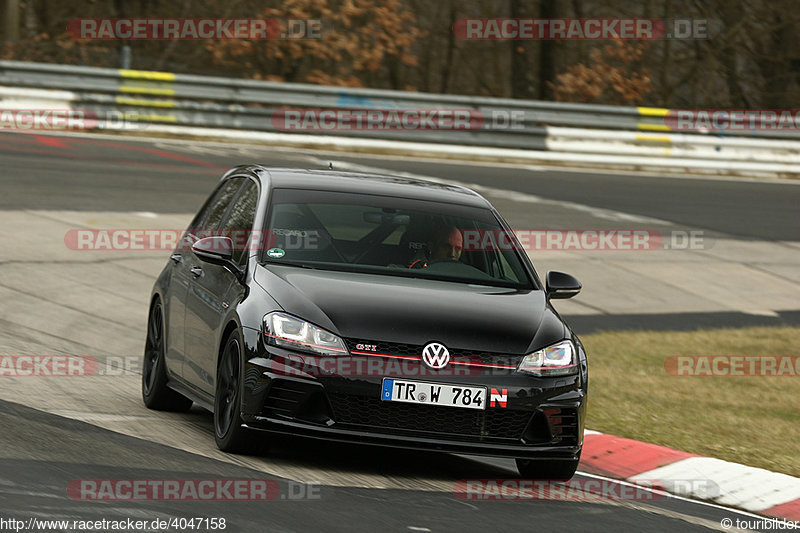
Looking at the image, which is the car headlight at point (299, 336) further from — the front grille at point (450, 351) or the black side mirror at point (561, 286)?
the black side mirror at point (561, 286)

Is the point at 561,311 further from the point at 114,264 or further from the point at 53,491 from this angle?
the point at 53,491

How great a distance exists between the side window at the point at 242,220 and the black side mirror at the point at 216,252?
0.18 feet

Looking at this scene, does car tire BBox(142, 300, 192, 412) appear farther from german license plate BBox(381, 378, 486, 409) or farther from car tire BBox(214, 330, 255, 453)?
german license plate BBox(381, 378, 486, 409)

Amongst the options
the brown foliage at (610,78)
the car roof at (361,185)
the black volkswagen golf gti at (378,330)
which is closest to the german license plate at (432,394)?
the black volkswagen golf gti at (378,330)

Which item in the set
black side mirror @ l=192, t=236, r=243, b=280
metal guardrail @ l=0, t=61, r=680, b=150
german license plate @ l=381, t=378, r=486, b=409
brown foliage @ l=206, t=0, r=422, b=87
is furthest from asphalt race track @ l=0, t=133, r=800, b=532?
brown foliage @ l=206, t=0, r=422, b=87

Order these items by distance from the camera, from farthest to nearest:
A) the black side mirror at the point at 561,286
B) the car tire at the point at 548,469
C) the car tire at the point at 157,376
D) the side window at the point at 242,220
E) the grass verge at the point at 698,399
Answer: the grass verge at the point at 698,399 < the car tire at the point at 157,376 < the black side mirror at the point at 561,286 < the side window at the point at 242,220 < the car tire at the point at 548,469

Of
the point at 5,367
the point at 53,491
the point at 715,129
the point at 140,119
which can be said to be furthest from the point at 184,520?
the point at 715,129

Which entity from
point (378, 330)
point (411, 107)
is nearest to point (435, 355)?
point (378, 330)

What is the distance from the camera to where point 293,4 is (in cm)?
2998

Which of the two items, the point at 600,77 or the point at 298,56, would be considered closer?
the point at 298,56

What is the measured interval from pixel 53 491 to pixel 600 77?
2741cm

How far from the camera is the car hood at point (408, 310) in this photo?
6816 millimetres

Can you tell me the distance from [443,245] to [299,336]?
147 centimetres

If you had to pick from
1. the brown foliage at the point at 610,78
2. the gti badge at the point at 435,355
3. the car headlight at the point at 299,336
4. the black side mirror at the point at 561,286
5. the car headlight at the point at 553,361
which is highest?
the brown foliage at the point at 610,78
